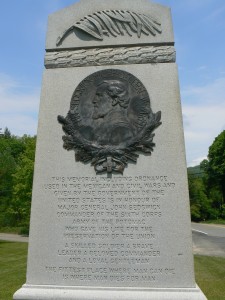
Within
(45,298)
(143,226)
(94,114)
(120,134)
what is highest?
(94,114)

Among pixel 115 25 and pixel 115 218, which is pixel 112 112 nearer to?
pixel 115 25

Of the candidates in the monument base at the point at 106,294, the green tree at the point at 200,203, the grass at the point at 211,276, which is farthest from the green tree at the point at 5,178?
the green tree at the point at 200,203

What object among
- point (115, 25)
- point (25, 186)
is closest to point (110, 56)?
point (115, 25)

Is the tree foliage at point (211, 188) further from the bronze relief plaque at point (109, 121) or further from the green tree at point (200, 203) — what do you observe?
the bronze relief plaque at point (109, 121)

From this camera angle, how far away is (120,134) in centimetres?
581

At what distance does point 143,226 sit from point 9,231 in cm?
3316

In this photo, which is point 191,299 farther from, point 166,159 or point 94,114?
point 94,114

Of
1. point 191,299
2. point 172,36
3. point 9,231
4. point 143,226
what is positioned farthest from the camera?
point 9,231

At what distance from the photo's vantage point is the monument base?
4980 mm

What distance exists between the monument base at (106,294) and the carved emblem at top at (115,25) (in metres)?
4.22

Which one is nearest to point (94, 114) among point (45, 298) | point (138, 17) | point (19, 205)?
point (138, 17)

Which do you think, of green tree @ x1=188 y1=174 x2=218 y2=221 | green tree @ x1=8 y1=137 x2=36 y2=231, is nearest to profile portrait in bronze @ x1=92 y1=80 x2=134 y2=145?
green tree @ x1=8 y1=137 x2=36 y2=231

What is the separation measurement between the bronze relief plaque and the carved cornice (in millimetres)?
250

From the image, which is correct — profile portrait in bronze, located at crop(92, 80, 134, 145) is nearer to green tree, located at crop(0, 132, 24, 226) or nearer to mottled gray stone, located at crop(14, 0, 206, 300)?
mottled gray stone, located at crop(14, 0, 206, 300)
